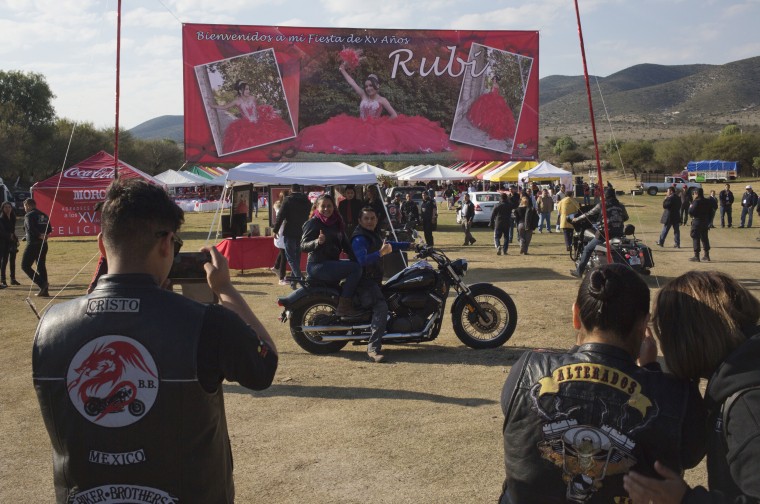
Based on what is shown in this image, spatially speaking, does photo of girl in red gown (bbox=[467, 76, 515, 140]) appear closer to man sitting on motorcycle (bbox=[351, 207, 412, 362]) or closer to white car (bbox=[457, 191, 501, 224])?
man sitting on motorcycle (bbox=[351, 207, 412, 362])

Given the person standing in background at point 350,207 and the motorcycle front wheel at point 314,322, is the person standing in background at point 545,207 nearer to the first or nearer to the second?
the person standing in background at point 350,207

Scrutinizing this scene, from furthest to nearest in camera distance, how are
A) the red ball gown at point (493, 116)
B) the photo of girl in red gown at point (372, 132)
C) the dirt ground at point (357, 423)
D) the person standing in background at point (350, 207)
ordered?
1. the red ball gown at point (493, 116)
2. the photo of girl in red gown at point (372, 132)
3. the person standing in background at point (350, 207)
4. the dirt ground at point (357, 423)

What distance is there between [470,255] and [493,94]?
4163mm

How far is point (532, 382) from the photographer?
2150mm

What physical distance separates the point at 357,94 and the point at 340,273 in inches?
413

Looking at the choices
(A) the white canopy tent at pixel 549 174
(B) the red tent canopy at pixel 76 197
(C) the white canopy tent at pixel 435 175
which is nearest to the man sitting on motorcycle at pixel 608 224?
(B) the red tent canopy at pixel 76 197

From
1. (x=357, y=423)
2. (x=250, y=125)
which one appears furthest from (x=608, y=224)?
(x=357, y=423)

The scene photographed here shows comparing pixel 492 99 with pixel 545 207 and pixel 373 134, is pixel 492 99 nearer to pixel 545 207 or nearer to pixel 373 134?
pixel 373 134

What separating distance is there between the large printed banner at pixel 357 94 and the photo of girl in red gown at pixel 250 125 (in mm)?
23

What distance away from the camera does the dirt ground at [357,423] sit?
461cm

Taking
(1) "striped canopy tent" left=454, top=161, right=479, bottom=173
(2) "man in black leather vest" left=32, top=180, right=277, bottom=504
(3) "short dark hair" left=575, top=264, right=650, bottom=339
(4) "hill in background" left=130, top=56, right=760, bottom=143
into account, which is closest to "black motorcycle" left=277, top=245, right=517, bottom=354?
(3) "short dark hair" left=575, top=264, right=650, bottom=339

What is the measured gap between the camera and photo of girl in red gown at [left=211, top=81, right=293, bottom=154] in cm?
1700

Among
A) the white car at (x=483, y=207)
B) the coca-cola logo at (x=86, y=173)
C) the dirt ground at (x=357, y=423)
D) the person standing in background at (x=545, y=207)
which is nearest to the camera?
the dirt ground at (x=357, y=423)

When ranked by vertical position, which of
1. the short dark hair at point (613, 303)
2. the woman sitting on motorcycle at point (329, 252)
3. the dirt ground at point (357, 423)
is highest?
the short dark hair at point (613, 303)
